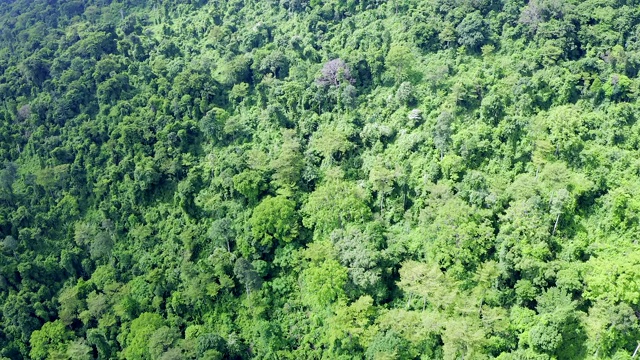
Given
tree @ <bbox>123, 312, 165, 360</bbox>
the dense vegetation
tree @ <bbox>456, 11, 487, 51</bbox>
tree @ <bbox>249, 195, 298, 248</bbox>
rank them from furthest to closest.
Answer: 1. tree @ <bbox>456, 11, 487, 51</bbox>
2. tree @ <bbox>249, 195, 298, 248</bbox>
3. tree @ <bbox>123, 312, 165, 360</bbox>
4. the dense vegetation

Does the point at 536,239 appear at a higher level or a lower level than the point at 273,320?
higher

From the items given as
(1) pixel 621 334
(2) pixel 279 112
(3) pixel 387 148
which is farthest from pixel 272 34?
(1) pixel 621 334

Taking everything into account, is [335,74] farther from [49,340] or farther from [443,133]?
[49,340]

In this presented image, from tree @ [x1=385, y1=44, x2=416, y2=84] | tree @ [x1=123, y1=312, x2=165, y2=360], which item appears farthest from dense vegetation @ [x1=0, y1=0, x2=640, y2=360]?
tree @ [x1=385, y1=44, x2=416, y2=84]

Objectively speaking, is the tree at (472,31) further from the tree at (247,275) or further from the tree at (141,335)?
the tree at (141,335)

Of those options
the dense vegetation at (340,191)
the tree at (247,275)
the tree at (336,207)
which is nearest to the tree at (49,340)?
the dense vegetation at (340,191)

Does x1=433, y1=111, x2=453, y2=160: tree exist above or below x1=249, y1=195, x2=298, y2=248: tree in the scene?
above

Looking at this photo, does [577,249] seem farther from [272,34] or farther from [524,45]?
[272,34]

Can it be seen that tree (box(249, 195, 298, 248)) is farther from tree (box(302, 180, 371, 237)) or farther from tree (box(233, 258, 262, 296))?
tree (box(233, 258, 262, 296))

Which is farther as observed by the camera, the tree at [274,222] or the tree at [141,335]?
the tree at [274,222]
